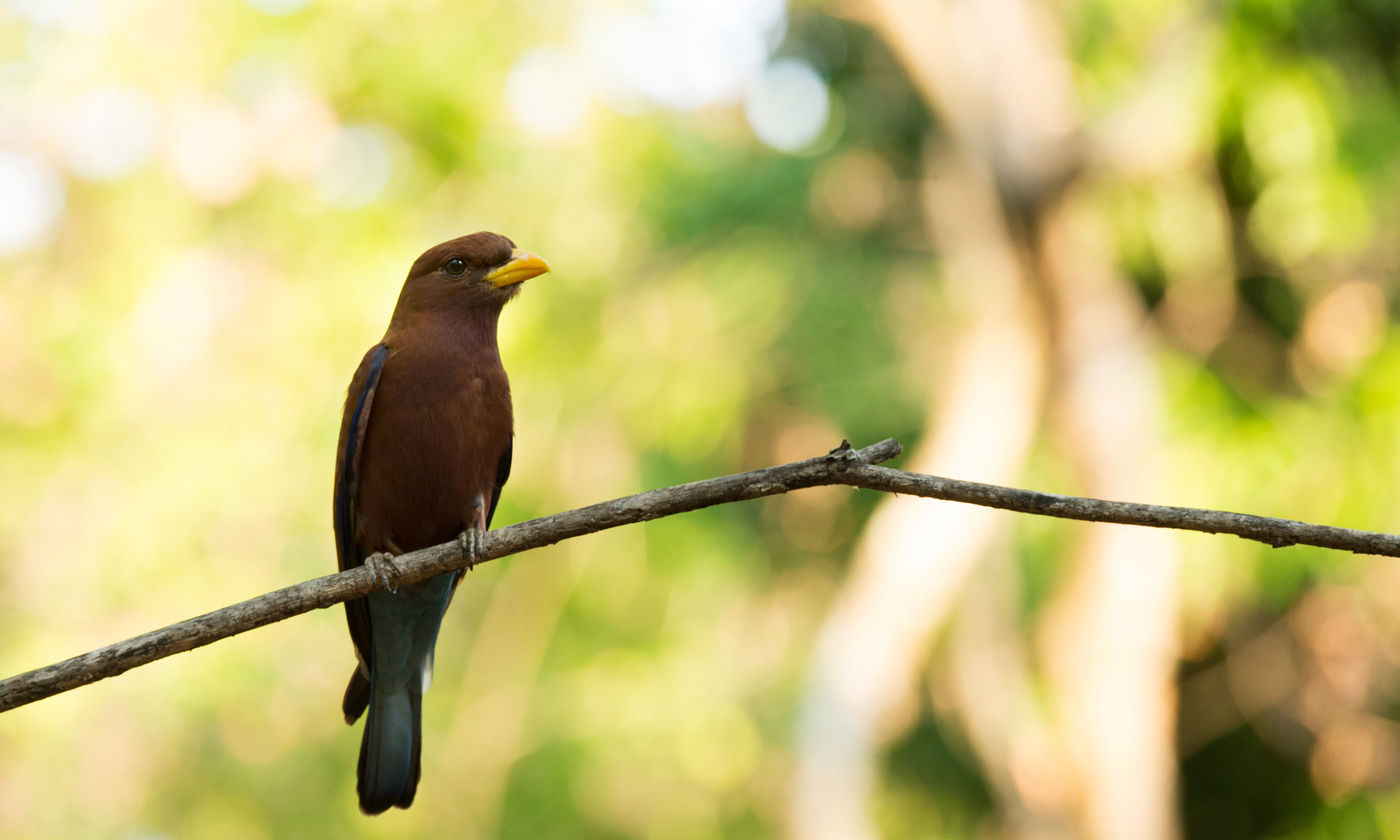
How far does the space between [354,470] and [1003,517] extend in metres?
6.70

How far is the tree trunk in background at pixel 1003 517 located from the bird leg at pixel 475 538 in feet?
15.6

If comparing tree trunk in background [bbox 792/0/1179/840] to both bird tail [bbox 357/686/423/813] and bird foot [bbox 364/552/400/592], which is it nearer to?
bird tail [bbox 357/686/423/813]

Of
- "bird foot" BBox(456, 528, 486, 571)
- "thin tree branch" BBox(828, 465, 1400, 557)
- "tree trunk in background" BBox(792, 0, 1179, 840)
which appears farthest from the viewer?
"tree trunk in background" BBox(792, 0, 1179, 840)

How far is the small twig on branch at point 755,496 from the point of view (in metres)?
2.49

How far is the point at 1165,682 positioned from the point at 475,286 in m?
6.85

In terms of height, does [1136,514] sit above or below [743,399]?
below

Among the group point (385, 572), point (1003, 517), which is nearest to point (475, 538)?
point (385, 572)

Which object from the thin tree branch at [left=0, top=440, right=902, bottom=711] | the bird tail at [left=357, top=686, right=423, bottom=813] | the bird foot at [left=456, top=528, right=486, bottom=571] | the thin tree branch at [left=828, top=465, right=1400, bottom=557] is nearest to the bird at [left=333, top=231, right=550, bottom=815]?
the bird tail at [left=357, top=686, right=423, bottom=813]

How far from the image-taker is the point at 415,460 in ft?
13.1

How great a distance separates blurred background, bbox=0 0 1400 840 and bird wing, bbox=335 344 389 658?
15.2 ft

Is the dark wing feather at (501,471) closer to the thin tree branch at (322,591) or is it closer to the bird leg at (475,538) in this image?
the bird leg at (475,538)

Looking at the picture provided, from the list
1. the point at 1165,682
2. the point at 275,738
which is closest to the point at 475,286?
the point at 1165,682

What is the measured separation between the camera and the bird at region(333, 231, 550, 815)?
13.2ft

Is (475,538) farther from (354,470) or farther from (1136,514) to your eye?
(1136,514)
